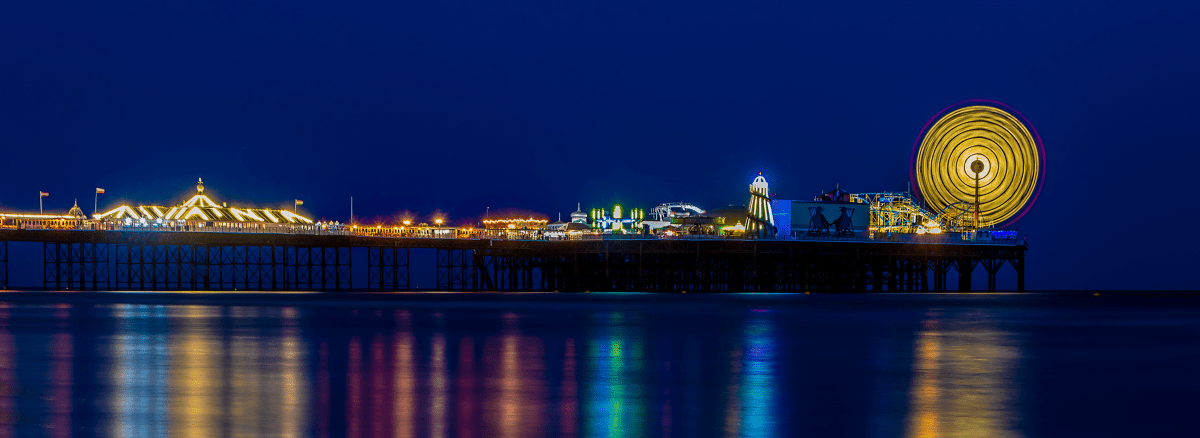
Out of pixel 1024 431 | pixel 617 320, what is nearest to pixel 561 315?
pixel 617 320

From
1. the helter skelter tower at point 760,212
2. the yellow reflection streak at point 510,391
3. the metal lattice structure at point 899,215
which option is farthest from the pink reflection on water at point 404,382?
the metal lattice structure at point 899,215

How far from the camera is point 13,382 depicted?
21500 mm

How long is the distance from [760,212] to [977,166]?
1952 cm

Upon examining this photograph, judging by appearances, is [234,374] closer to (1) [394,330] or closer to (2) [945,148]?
(1) [394,330]

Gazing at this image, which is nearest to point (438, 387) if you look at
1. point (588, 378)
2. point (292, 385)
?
point (292, 385)

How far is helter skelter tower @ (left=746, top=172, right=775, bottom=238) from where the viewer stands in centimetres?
9762

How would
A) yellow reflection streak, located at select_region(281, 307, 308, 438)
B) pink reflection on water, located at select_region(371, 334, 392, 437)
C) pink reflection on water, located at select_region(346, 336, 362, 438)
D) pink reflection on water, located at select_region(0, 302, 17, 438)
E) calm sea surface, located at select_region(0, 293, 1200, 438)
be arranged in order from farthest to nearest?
calm sea surface, located at select_region(0, 293, 1200, 438) < pink reflection on water, located at select_region(0, 302, 17, 438) < yellow reflection streak, located at select_region(281, 307, 308, 438) < pink reflection on water, located at select_region(371, 334, 392, 437) < pink reflection on water, located at select_region(346, 336, 362, 438)

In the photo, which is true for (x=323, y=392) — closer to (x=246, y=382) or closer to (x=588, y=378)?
(x=246, y=382)

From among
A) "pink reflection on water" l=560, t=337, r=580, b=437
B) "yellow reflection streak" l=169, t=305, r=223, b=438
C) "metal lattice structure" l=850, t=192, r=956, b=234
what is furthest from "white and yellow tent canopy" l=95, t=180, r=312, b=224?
"pink reflection on water" l=560, t=337, r=580, b=437

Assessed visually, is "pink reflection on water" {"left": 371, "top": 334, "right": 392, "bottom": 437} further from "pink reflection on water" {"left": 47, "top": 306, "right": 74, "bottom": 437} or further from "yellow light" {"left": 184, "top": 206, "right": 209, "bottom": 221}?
"yellow light" {"left": 184, "top": 206, "right": 209, "bottom": 221}

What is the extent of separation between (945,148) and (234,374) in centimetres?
7680

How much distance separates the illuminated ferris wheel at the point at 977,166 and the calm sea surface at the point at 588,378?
4689cm

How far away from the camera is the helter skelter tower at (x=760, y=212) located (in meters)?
97.6

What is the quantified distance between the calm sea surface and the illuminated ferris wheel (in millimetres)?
46892
